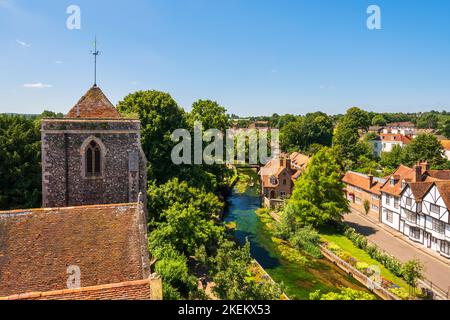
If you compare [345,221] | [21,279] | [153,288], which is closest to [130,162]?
[21,279]

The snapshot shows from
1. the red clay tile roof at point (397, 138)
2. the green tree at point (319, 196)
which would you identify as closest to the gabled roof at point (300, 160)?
the green tree at point (319, 196)

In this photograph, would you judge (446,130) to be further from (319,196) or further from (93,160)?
(93,160)

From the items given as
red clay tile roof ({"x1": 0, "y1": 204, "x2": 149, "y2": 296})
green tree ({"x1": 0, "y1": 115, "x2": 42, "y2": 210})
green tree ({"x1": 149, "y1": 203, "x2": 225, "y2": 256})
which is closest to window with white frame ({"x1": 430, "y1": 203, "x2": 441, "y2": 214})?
green tree ({"x1": 149, "y1": 203, "x2": 225, "y2": 256})

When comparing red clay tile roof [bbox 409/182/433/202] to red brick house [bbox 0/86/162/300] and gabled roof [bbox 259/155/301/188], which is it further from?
red brick house [bbox 0/86/162/300]

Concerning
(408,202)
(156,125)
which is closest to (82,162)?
(156,125)

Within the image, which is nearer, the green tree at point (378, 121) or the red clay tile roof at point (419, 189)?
the red clay tile roof at point (419, 189)

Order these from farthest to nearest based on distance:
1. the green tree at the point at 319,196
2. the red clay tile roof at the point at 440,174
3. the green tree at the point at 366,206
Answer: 1. the green tree at the point at 366,206
2. the red clay tile roof at the point at 440,174
3. the green tree at the point at 319,196

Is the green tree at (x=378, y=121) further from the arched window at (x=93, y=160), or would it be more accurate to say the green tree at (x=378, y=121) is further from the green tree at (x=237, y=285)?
the arched window at (x=93, y=160)

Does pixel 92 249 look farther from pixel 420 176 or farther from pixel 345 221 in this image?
pixel 420 176
